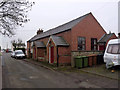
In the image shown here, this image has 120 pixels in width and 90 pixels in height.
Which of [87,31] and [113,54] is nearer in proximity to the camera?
[113,54]

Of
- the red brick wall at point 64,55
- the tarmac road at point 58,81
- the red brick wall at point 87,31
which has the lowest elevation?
the tarmac road at point 58,81

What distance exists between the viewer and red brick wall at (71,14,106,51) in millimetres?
13831

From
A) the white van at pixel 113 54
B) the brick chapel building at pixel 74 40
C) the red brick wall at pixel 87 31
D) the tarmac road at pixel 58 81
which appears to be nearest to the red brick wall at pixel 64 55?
the brick chapel building at pixel 74 40

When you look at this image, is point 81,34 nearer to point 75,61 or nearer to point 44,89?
point 75,61

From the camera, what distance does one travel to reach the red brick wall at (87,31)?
13831mm

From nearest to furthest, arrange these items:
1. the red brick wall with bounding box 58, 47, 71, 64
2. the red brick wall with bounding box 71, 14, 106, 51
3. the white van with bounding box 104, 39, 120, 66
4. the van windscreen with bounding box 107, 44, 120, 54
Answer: the white van with bounding box 104, 39, 120, 66 < the van windscreen with bounding box 107, 44, 120, 54 < the red brick wall with bounding box 58, 47, 71, 64 < the red brick wall with bounding box 71, 14, 106, 51

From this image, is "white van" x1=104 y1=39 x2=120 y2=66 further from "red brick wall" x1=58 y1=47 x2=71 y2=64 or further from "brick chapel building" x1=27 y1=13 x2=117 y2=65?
"red brick wall" x1=58 y1=47 x2=71 y2=64

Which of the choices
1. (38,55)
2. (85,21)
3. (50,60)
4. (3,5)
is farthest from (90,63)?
(3,5)

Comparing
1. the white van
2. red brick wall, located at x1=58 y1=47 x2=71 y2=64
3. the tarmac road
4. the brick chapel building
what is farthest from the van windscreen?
red brick wall, located at x1=58 y1=47 x2=71 y2=64

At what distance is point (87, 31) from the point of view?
15547 millimetres

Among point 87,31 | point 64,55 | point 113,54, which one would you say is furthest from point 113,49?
point 87,31

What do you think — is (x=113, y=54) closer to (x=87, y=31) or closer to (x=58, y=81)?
(x=58, y=81)

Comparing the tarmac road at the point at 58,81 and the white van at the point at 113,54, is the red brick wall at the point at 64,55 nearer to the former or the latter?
the tarmac road at the point at 58,81

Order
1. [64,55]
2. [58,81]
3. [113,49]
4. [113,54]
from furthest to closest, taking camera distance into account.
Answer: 1. [64,55]
2. [113,49]
3. [113,54]
4. [58,81]
